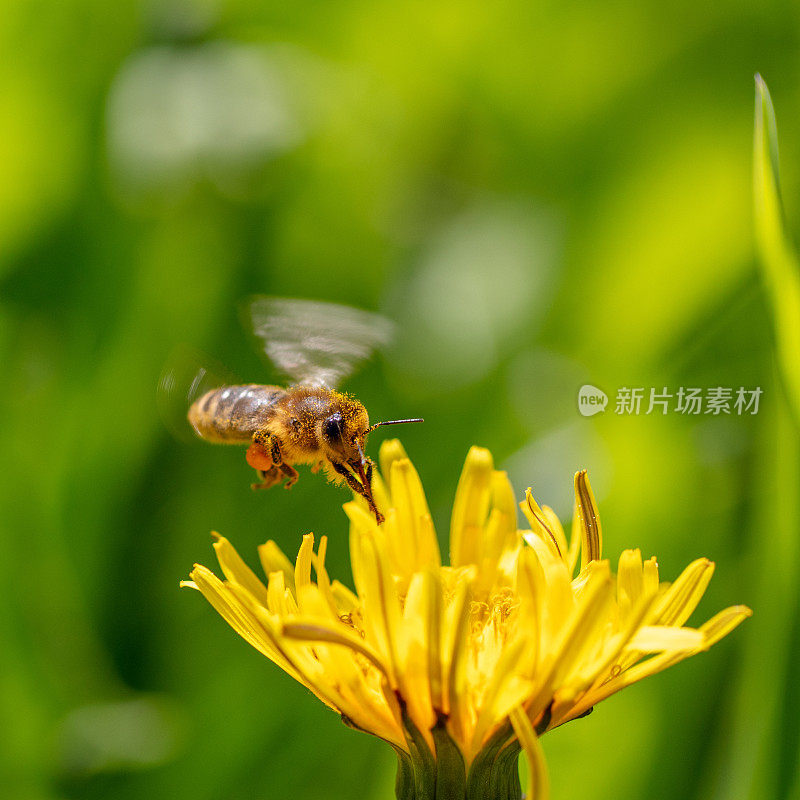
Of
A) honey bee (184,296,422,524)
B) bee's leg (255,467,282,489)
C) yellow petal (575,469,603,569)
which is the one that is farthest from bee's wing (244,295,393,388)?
yellow petal (575,469,603,569)

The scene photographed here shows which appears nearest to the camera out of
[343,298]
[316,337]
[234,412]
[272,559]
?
[272,559]

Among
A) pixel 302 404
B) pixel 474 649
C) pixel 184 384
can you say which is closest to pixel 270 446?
pixel 302 404

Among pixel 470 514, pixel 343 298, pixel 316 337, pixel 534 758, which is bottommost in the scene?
pixel 534 758

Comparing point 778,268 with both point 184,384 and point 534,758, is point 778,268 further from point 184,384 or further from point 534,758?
point 184,384

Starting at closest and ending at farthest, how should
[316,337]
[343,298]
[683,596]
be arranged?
[683,596], [316,337], [343,298]

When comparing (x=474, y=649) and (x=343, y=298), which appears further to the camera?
(x=343, y=298)

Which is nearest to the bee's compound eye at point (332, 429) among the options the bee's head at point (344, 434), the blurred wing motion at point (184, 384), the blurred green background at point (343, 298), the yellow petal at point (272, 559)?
the bee's head at point (344, 434)

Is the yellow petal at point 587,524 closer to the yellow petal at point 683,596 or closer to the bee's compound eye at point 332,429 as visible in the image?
the yellow petal at point 683,596

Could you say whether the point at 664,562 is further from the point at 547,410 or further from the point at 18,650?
the point at 18,650
